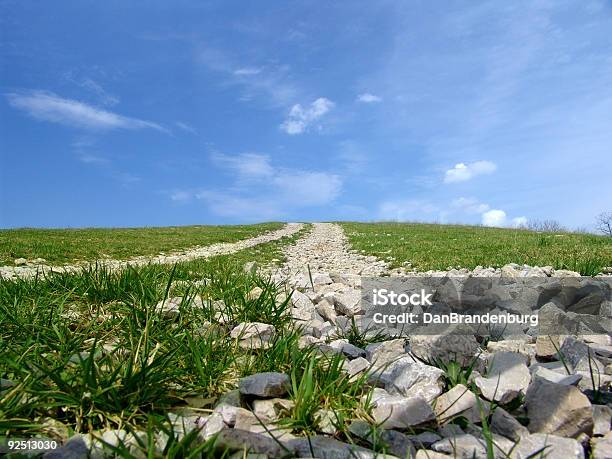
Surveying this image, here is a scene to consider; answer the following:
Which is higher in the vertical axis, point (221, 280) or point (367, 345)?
point (221, 280)

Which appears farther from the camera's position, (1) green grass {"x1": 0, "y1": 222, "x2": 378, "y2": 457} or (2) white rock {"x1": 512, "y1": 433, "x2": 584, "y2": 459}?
(1) green grass {"x1": 0, "y1": 222, "x2": 378, "y2": 457}

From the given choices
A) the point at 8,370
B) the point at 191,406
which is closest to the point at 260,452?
the point at 191,406

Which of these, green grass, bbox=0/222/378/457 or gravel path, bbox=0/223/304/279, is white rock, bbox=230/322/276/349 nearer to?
green grass, bbox=0/222/378/457

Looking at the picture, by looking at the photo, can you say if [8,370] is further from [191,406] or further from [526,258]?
[526,258]

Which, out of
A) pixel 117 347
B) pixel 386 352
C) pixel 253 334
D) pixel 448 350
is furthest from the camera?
pixel 253 334

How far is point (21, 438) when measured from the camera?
2602 mm

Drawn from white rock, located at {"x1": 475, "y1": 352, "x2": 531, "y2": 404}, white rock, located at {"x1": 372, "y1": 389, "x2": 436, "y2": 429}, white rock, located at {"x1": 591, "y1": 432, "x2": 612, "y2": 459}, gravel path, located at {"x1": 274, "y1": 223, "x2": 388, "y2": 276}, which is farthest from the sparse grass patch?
gravel path, located at {"x1": 274, "y1": 223, "x2": 388, "y2": 276}

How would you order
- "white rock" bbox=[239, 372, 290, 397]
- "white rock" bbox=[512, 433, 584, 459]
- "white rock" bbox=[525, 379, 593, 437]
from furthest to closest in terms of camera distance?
"white rock" bbox=[239, 372, 290, 397] → "white rock" bbox=[525, 379, 593, 437] → "white rock" bbox=[512, 433, 584, 459]

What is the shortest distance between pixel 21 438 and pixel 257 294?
2.97 m

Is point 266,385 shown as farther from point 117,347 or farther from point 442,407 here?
point 117,347

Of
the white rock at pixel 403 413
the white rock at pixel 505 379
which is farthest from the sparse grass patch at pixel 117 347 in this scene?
the white rock at pixel 505 379

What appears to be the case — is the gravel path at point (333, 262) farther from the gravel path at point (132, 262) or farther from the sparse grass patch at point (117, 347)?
the gravel path at point (132, 262)

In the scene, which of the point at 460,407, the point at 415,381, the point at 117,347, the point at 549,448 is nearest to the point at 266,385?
the point at 415,381

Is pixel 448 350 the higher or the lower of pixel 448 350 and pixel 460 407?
the higher
